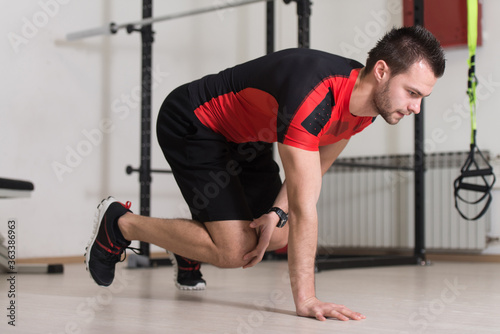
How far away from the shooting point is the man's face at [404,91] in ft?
5.12

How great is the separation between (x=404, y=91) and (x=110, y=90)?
2.81 metres

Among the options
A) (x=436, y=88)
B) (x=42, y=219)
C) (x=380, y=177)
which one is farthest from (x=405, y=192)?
(x=42, y=219)

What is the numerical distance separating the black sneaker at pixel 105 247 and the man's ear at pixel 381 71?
0.98 m

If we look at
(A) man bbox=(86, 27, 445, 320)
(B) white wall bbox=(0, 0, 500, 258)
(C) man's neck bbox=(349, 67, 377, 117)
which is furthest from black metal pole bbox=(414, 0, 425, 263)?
(C) man's neck bbox=(349, 67, 377, 117)

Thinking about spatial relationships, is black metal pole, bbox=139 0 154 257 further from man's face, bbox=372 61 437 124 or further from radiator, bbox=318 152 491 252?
man's face, bbox=372 61 437 124

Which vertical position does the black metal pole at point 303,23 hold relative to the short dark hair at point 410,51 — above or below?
above

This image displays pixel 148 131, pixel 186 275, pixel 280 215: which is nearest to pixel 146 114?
pixel 148 131

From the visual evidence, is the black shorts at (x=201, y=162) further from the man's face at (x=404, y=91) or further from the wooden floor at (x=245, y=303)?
the man's face at (x=404, y=91)

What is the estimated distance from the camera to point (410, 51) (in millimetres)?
1565

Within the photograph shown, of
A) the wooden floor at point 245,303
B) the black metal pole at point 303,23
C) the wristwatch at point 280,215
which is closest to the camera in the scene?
the wooden floor at point 245,303

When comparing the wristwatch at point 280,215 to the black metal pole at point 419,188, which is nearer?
the wristwatch at point 280,215

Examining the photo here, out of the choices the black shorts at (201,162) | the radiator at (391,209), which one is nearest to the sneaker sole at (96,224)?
the black shorts at (201,162)

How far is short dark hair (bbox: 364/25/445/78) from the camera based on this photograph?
156 centimetres

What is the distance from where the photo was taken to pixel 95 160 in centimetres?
394
